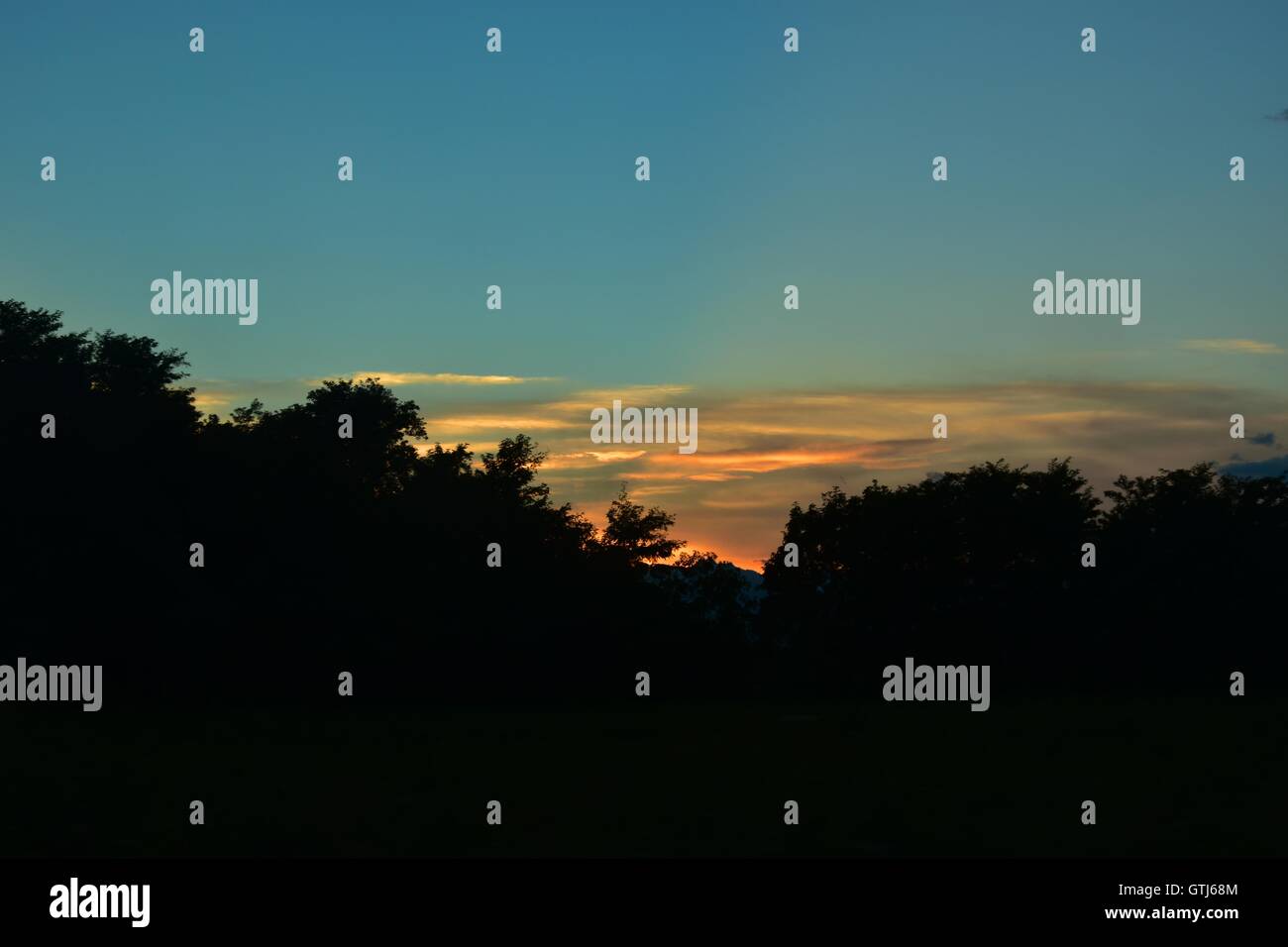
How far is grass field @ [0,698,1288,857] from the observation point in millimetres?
17000

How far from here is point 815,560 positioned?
300 ft

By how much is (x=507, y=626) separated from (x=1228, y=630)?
44.6 meters

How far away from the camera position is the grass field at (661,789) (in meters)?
17.0

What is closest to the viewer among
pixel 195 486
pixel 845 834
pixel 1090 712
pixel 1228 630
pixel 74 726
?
pixel 845 834

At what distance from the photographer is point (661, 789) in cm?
2217

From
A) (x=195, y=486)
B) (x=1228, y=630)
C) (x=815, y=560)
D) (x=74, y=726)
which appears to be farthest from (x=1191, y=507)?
(x=74, y=726)

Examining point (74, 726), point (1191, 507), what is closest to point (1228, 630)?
point (1191, 507)

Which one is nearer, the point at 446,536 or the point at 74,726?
the point at 74,726
